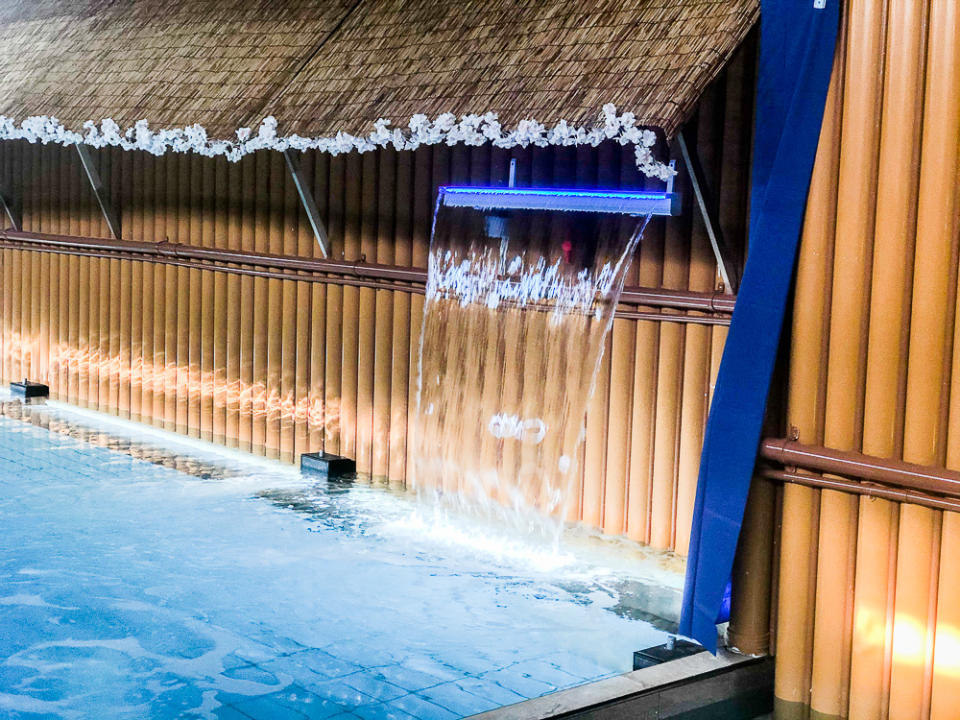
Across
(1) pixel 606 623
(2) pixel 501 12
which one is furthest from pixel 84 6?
(1) pixel 606 623

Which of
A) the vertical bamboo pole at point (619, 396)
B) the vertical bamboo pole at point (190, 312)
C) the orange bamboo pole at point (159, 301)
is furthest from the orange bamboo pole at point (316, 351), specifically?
the vertical bamboo pole at point (619, 396)

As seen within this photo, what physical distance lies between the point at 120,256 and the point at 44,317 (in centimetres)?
154

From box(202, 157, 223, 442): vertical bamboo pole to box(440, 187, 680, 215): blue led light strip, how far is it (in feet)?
10.7

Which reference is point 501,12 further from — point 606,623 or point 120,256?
point 120,256

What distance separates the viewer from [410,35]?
6512mm

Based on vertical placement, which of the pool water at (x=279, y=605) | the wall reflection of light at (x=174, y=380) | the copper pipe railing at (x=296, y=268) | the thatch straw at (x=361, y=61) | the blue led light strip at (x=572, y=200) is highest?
the thatch straw at (x=361, y=61)

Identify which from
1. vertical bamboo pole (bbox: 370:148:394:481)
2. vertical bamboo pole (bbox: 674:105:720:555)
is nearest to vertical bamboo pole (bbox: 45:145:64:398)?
vertical bamboo pole (bbox: 370:148:394:481)

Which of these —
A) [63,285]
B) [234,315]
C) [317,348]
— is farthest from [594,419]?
[63,285]

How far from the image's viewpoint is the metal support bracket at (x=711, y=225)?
5.29 m

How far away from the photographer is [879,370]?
13.2 feet

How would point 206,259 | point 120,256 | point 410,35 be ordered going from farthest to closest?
point 120,256 < point 206,259 < point 410,35

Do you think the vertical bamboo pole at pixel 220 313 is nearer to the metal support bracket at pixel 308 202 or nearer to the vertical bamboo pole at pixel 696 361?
the metal support bracket at pixel 308 202

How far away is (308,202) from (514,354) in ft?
6.60

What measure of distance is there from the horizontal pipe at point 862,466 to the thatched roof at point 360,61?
4.34ft
